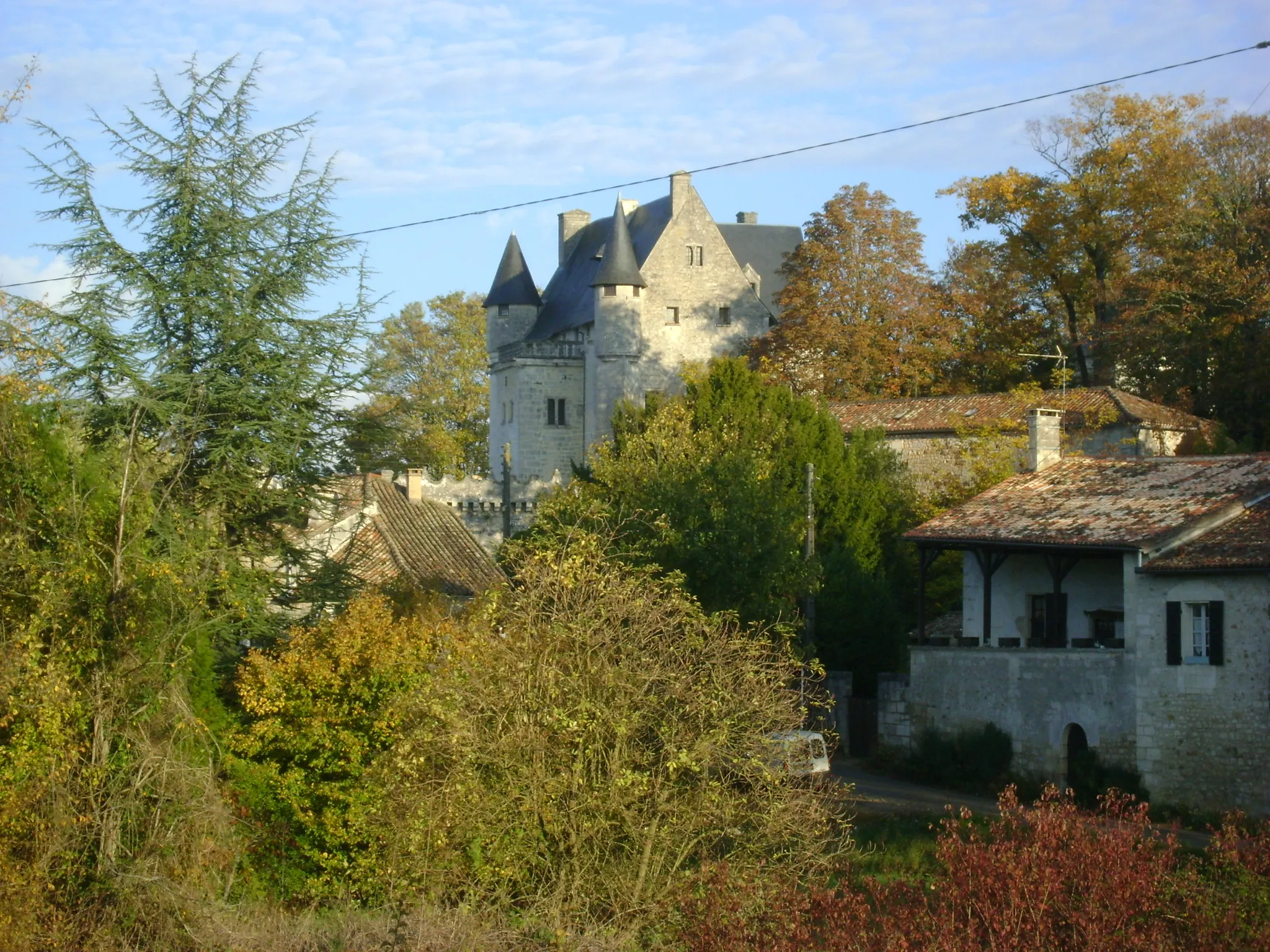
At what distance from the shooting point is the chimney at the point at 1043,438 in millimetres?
29062

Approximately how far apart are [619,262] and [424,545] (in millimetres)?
25613

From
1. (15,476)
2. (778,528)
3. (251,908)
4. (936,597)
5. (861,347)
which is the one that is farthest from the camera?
(861,347)

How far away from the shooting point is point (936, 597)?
33.7 metres

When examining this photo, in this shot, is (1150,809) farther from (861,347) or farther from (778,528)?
(861,347)

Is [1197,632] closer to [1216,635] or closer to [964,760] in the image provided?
[1216,635]

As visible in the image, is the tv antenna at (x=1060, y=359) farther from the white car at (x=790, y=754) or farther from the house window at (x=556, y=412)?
the white car at (x=790, y=754)

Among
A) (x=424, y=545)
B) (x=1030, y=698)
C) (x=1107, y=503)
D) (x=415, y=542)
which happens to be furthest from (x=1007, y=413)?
(x=415, y=542)

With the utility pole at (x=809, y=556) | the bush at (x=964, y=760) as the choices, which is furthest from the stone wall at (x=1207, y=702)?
the utility pole at (x=809, y=556)

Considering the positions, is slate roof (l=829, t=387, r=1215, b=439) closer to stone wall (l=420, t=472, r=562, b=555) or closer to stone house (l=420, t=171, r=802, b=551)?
stone wall (l=420, t=472, r=562, b=555)

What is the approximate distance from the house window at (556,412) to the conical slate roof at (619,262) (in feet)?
15.9

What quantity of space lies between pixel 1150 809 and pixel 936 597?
11659mm

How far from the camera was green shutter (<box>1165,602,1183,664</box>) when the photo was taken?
75.0ft

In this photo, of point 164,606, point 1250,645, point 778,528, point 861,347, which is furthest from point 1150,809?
point 861,347

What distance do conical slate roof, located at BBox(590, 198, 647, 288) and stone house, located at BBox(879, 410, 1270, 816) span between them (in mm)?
28914
